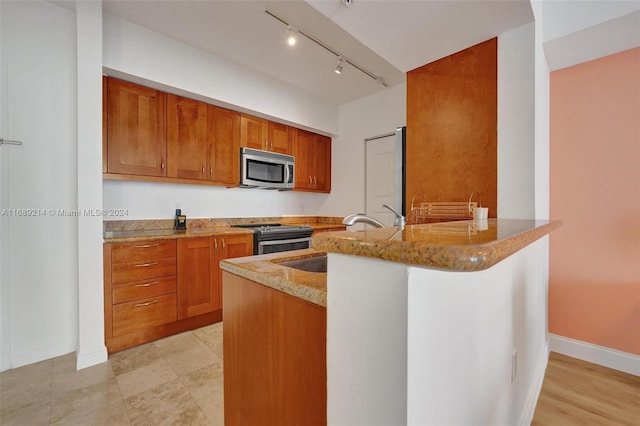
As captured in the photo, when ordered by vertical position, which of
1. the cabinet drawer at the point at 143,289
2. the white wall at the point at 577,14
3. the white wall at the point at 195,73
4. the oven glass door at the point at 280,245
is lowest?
the cabinet drawer at the point at 143,289

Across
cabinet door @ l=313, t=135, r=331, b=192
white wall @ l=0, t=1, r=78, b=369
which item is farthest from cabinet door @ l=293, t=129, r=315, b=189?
white wall @ l=0, t=1, r=78, b=369

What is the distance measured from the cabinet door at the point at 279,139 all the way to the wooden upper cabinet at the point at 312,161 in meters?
0.13

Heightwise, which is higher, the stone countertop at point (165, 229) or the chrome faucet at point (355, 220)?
the chrome faucet at point (355, 220)

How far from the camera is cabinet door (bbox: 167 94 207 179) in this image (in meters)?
2.69

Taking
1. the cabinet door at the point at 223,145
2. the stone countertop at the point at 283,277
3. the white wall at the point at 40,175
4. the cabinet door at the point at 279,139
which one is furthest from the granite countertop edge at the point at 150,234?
the stone countertop at the point at 283,277

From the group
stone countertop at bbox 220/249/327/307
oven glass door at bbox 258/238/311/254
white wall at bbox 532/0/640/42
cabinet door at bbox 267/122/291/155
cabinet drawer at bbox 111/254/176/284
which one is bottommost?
cabinet drawer at bbox 111/254/176/284

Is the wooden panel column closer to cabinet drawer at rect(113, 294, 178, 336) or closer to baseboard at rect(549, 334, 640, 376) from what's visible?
baseboard at rect(549, 334, 640, 376)

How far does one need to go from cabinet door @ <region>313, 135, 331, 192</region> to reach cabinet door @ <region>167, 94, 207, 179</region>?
1.69 metres

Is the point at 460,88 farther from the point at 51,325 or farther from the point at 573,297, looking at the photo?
the point at 51,325

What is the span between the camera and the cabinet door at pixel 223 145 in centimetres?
297

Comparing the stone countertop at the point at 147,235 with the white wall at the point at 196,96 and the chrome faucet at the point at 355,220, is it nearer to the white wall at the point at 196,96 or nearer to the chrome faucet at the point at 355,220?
the white wall at the point at 196,96

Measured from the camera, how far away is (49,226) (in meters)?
2.10

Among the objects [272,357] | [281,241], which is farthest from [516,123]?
[281,241]

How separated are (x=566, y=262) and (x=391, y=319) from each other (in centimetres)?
243
